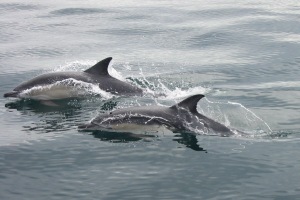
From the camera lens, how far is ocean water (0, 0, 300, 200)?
11406mm

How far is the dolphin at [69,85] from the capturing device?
57.4 feet

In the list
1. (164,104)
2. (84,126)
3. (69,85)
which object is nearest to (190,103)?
(84,126)

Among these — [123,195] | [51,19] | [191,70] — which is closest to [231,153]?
[123,195]

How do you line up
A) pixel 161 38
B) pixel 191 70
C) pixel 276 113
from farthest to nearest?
pixel 161 38 → pixel 191 70 → pixel 276 113

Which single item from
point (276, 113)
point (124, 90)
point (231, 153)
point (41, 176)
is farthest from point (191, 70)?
point (41, 176)

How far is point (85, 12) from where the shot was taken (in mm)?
36125

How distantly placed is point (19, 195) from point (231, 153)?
14.4 feet

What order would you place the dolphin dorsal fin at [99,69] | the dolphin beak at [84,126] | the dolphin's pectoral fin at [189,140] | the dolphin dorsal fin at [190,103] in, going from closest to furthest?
the dolphin's pectoral fin at [189,140] → the dolphin dorsal fin at [190,103] → the dolphin beak at [84,126] → the dolphin dorsal fin at [99,69]

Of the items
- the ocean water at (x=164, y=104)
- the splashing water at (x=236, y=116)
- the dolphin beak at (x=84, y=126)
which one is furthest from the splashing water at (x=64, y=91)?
the dolphin beak at (x=84, y=126)

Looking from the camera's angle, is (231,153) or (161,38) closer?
(231,153)

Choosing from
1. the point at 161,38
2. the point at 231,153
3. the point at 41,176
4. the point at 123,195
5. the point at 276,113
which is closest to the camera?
the point at 123,195

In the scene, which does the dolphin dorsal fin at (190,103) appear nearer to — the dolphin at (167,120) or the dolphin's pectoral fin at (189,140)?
the dolphin at (167,120)

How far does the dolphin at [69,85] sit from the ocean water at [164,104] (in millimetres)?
350

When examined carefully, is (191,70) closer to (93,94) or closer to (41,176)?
(93,94)
